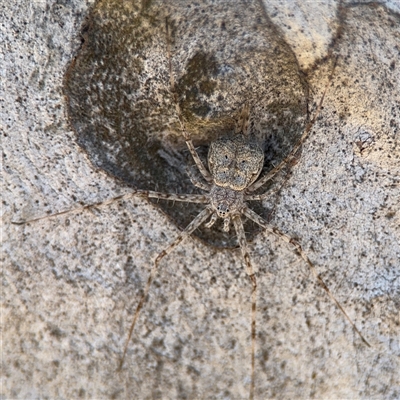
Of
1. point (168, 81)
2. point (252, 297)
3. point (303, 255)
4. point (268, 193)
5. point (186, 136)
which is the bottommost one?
point (252, 297)

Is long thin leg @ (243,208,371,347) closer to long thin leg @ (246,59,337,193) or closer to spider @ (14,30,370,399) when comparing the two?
spider @ (14,30,370,399)

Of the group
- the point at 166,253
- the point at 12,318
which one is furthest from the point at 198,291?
the point at 12,318

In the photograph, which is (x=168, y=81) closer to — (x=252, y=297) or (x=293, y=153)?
(x=293, y=153)

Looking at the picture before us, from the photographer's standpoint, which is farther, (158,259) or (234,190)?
(234,190)

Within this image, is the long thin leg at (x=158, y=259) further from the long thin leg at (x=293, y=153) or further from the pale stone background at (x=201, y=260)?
the long thin leg at (x=293, y=153)

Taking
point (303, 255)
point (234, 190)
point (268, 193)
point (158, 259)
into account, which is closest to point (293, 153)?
point (268, 193)
